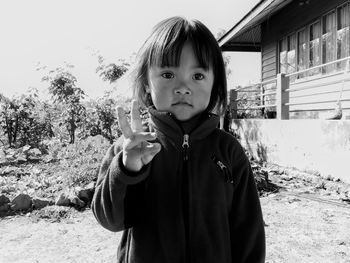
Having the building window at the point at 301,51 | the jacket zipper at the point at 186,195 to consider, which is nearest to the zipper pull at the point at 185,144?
the jacket zipper at the point at 186,195

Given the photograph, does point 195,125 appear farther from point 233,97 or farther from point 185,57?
point 233,97

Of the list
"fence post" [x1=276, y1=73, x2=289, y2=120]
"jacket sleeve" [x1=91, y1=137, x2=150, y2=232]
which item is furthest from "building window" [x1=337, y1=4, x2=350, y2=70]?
"jacket sleeve" [x1=91, y1=137, x2=150, y2=232]

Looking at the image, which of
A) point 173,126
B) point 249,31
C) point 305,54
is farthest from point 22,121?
point 173,126

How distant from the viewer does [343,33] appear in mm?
7480

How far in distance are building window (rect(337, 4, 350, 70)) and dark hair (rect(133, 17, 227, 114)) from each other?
269 inches

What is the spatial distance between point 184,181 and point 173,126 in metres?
0.21

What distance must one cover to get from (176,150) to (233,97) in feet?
32.4

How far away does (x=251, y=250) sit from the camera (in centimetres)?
140

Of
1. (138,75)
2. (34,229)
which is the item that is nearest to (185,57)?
(138,75)

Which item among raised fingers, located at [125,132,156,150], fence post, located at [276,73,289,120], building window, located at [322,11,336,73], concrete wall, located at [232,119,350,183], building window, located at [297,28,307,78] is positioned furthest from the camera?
building window, located at [297,28,307,78]

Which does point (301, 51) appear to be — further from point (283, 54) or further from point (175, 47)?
point (175, 47)

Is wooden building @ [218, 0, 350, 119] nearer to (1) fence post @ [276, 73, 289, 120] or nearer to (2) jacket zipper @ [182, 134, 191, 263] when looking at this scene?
(1) fence post @ [276, 73, 289, 120]

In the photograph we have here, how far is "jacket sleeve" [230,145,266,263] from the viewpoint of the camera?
140 centimetres

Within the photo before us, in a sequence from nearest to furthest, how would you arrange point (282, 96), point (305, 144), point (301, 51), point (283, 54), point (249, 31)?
point (305, 144)
point (282, 96)
point (301, 51)
point (283, 54)
point (249, 31)
